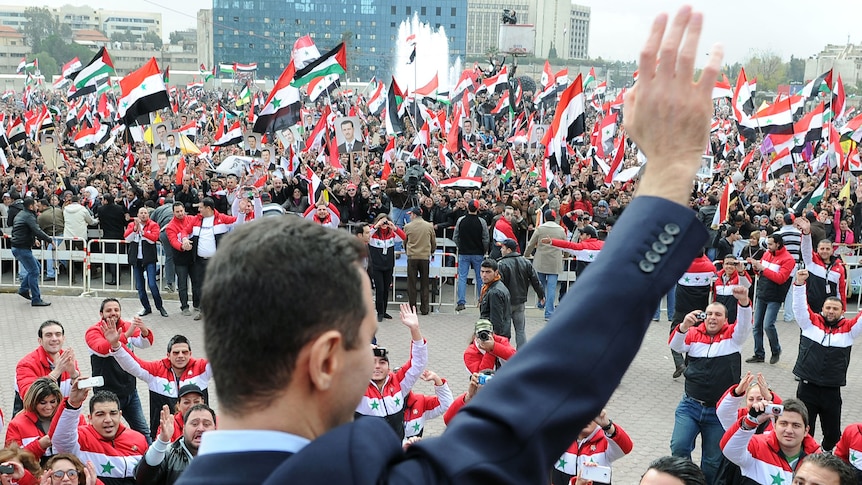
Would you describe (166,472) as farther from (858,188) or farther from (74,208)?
(858,188)

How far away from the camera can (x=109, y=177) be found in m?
20.1

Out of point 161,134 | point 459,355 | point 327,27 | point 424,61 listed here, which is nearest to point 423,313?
point 459,355

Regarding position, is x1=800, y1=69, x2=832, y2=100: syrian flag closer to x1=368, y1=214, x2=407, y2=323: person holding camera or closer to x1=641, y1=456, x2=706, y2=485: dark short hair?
x1=368, y1=214, x2=407, y2=323: person holding camera

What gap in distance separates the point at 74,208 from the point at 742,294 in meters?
11.8

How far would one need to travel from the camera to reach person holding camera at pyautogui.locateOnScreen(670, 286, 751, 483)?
7492mm

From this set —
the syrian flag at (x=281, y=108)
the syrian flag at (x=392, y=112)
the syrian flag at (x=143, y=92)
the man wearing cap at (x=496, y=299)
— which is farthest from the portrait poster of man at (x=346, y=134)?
the man wearing cap at (x=496, y=299)

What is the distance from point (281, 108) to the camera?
17469 mm

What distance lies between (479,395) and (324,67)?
1749cm

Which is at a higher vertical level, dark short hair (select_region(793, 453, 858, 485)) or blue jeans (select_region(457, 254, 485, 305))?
dark short hair (select_region(793, 453, 858, 485))

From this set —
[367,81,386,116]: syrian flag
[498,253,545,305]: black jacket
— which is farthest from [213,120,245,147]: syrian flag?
[498,253,545,305]: black jacket

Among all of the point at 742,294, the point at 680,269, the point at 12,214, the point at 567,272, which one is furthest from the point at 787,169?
the point at 680,269

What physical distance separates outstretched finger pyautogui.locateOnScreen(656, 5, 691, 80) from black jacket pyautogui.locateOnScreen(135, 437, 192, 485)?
4.60 m

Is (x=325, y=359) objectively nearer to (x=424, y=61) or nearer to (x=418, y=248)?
(x=418, y=248)

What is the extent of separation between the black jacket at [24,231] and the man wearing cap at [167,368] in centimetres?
740
